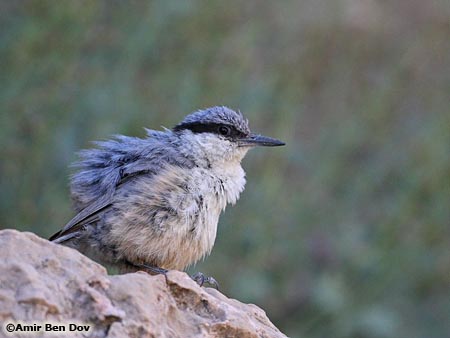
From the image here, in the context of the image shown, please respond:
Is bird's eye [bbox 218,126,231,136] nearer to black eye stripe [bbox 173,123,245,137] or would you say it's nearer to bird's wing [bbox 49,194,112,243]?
black eye stripe [bbox 173,123,245,137]

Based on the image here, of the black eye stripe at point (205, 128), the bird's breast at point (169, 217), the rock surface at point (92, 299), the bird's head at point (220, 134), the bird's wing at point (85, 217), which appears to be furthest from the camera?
the black eye stripe at point (205, 128)

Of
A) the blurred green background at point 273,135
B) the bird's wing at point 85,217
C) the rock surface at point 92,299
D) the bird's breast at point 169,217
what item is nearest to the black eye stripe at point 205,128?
the bird's breast at point 169,217

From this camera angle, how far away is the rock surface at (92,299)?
11.4 feet

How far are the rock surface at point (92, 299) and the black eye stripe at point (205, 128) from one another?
6.82 feet

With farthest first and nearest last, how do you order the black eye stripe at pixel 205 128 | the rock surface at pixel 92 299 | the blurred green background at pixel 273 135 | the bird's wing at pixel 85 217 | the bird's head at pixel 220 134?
1. the blurred green background at pixel 273 135
2. the black eye stripe at pixel 205 128
3. the bird's head at pixel 220 134
4. the bird's wing at pixel 85 217
5. the rock surface at pixel 92 299

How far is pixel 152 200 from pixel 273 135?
11.7 feet

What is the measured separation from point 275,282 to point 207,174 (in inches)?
163

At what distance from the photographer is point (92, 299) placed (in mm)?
3609

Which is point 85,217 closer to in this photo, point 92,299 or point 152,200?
point 152,200

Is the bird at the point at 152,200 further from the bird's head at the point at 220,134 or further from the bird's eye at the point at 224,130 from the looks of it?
the bird's eye at the point at 224,130

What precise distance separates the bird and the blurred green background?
1.65 m

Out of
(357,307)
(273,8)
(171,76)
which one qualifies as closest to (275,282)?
(357,307)

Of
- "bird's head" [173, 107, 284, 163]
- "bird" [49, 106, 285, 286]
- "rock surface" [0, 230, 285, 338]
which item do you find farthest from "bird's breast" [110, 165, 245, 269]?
"rock surface" [0, 230, 285, 338]

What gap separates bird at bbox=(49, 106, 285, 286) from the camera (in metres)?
5.22
